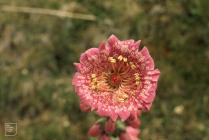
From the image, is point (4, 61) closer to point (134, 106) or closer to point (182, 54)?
point (182, 54)

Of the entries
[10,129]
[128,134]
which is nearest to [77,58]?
[10,129]

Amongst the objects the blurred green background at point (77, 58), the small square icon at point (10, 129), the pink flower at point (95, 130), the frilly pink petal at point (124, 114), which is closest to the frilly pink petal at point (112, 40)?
the frilly pink petal at point (124, 114)

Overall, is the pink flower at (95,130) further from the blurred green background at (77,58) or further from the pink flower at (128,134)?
the blurred green background at (77,58)

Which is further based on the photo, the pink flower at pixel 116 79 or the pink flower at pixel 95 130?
the pink flower at pixel 95 130

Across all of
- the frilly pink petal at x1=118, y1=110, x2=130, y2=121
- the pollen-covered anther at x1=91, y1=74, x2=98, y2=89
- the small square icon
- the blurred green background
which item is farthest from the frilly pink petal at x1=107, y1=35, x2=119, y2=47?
the small square icon

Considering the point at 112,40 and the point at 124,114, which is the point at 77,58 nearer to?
the point at 112,40

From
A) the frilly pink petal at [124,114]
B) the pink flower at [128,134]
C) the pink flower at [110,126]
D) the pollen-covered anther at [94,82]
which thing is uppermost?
the pollen-covered anther at [94,82]
